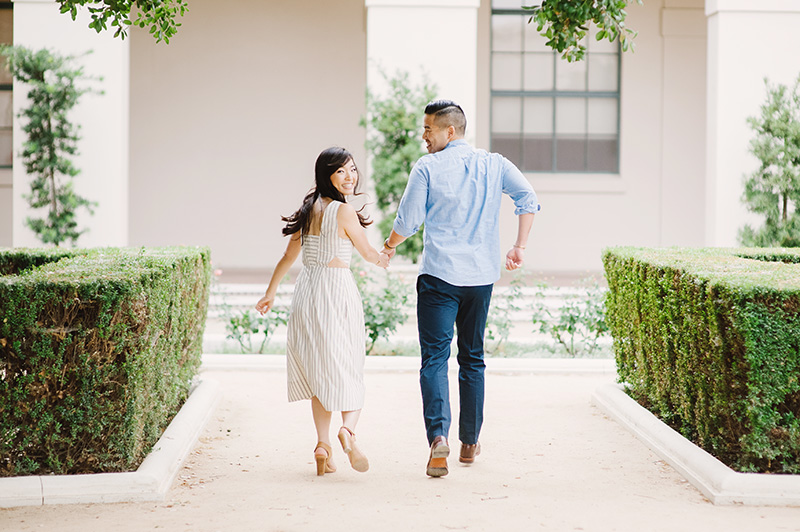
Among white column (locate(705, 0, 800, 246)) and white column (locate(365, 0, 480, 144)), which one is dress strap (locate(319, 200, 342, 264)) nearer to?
white column (locate(365, 0, 480, 144))

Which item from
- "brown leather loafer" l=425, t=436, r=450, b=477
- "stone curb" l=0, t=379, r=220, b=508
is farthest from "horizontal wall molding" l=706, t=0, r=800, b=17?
"stone curb" l=0, t=379, r=220, b=508

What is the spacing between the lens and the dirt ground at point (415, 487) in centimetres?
386

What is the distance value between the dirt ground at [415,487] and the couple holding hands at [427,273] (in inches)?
11.6

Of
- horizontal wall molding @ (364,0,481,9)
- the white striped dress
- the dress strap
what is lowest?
→ the white striped dress

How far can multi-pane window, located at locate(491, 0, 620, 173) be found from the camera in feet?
48.9

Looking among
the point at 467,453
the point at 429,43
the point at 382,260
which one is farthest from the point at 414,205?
the point at 429,43

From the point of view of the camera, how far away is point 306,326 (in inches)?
183

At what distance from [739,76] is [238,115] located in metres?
7.83

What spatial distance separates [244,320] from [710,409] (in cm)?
506

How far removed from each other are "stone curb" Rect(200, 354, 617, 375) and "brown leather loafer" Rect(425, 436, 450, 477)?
330 cm

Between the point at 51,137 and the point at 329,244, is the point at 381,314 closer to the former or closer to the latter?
the point at 329,244

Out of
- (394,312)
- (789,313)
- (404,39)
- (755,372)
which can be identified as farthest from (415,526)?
(404,39)

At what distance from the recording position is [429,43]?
1148cm

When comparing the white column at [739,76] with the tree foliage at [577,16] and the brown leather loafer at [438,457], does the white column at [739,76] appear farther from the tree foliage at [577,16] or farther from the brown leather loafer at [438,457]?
the brown leather loafer at [438,457]
